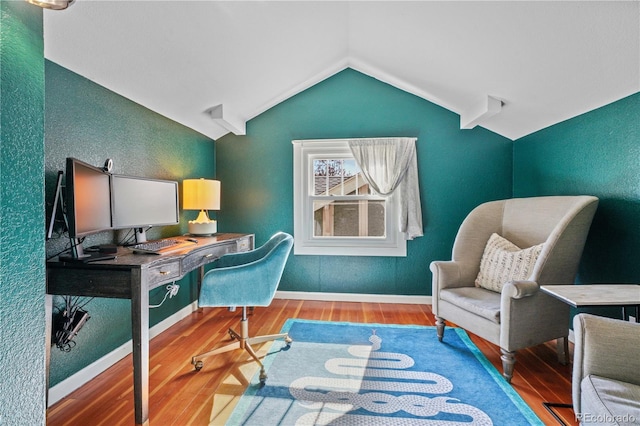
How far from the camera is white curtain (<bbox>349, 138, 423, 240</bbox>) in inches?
132

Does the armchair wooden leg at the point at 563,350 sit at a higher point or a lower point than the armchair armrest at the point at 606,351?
lower

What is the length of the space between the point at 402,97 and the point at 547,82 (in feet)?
4.77

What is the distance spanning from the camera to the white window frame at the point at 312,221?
348 cm

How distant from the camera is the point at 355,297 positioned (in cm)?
353

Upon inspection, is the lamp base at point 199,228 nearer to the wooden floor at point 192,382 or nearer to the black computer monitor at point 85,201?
the wooden floor at point 192,382

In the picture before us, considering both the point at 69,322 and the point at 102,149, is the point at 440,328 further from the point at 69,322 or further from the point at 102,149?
the point at 102,149

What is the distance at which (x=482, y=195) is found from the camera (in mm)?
3402

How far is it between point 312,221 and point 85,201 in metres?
2.31

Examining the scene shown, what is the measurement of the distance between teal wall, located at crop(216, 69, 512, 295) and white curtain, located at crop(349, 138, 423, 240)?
132 mm

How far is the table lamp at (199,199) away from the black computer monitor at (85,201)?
3.27ft

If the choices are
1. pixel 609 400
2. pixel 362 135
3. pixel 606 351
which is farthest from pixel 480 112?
pixel 609 400

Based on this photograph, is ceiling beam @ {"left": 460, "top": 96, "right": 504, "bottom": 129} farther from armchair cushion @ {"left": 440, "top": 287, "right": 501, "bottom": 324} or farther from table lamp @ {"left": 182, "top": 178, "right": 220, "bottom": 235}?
table lamp @ {"left": 182, "top": 178, "right": 220, "bottom": 235}

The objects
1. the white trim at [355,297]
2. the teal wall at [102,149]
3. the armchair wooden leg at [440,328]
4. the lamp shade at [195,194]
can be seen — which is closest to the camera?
the teal wall at [102,149]

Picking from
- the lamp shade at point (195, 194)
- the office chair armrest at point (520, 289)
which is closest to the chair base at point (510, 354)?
the office chair armrest at point (520, 289)
